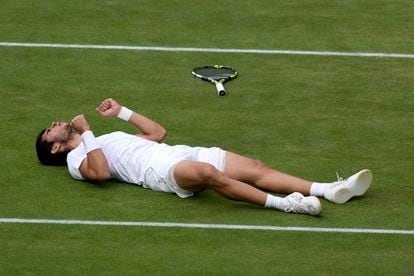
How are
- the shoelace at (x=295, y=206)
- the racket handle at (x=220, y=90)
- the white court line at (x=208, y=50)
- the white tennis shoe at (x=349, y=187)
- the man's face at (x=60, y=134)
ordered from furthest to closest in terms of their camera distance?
the white court line at (x=208, y=50) → the racket handle at (x=220, y=90) → the man's face at (x=60, y=134) → the white tennis shoe at (x=349, y=187) → the shoelace at (x=295, y=206)

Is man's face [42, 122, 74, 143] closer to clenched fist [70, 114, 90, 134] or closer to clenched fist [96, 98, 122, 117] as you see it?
clenched fist [70, 114, 90, 134]

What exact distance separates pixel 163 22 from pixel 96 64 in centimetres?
158

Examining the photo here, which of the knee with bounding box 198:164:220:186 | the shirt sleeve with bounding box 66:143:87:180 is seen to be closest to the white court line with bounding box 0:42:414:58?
the shirt sleeve with bounding box 66:143:87:180

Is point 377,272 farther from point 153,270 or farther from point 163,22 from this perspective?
point 163,22

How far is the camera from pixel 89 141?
14.0 meters

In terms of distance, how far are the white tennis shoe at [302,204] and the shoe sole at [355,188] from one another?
352mm

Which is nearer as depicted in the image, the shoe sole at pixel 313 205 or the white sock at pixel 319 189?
the shoe sole at pixel 313 205

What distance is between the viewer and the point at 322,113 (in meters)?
16.0

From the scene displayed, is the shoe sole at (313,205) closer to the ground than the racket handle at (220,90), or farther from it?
closer to the ground

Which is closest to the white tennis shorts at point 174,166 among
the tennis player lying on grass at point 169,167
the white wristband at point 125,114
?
the tennis player lying on grass at point 169,167

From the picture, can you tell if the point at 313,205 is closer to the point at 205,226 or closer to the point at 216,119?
the point at 205,226

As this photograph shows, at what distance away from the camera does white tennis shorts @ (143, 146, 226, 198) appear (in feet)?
45.2

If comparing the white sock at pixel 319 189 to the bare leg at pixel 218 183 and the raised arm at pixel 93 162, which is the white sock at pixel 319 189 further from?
the raised arm at pixel 93 162

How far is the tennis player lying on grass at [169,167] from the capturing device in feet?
44.3
